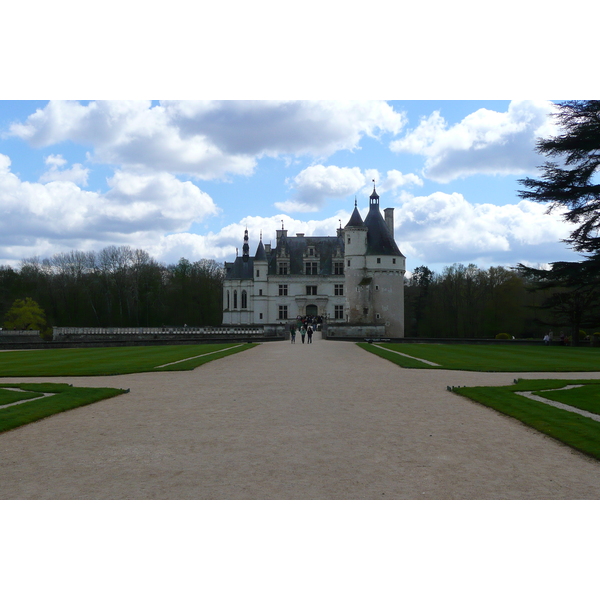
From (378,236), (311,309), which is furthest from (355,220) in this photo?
(311,309)

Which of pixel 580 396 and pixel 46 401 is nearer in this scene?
pixel 46 401

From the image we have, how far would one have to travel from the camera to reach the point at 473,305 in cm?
7719

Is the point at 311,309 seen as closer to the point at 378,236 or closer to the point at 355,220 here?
the point at 378,236

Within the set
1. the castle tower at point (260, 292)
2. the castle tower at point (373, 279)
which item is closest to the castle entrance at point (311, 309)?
the castle tower at point (260, 292)

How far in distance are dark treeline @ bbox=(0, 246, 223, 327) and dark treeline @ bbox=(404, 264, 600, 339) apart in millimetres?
30726

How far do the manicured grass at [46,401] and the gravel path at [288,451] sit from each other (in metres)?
0.27

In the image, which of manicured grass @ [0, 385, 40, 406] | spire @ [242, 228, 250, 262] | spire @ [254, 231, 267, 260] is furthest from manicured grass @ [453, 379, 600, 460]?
spire @ [242, 228, 250, 262]

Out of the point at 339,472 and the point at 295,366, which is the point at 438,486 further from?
the point at 295,366

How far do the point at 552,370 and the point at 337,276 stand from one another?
172ft

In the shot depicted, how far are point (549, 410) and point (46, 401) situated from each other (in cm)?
982

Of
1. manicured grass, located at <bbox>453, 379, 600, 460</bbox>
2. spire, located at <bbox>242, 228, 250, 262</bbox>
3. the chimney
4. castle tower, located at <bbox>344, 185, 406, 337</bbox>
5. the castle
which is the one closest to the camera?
manicured grass, located at <bbox>453, 379, 600, 460</bbox>

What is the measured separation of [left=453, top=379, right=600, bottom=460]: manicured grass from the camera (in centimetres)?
802

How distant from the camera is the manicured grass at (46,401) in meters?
9.66

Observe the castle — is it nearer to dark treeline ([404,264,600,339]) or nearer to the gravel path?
dark treeline ([404,264,600,339])
